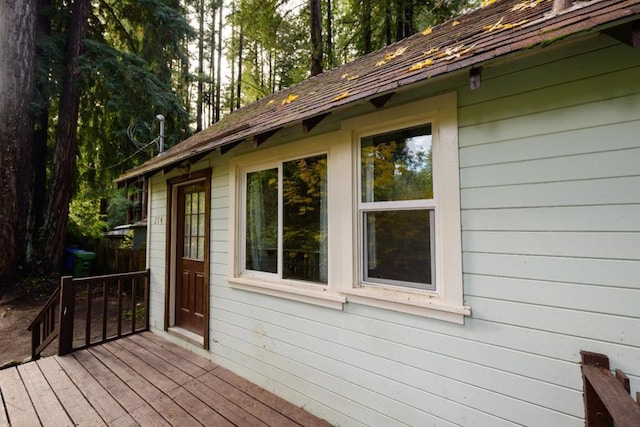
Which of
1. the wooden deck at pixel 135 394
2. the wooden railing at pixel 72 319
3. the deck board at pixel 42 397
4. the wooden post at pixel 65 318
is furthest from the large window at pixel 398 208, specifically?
the wooden post at pixel 65 318

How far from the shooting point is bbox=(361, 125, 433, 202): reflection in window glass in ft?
7.00

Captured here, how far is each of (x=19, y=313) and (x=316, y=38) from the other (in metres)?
9.02

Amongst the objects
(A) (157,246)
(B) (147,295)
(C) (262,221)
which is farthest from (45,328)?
(C) (262,221)

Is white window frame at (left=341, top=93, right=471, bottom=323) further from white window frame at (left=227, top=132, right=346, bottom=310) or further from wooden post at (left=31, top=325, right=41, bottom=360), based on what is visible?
wooden post at (left=31, top=325, right=41, bottom=360)

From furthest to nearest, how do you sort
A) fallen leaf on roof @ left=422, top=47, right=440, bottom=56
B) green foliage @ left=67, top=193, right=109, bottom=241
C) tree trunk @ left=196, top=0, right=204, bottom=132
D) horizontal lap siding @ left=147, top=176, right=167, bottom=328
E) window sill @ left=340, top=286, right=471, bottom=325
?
tree trunk @ left=196, top=0, right=204, bottom=132, green foliage @ left=67, top=193, right=109, bottom=241, horizontal lap siding @ left=147, top=176, right=167, bottom=328, fallen leaf on roof @ left=422, top=47, right=440, bottom=56, window sill @ left=340, top=286, right=471, bottom=325

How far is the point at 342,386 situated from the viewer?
2.42 m

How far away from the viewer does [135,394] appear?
2896mm

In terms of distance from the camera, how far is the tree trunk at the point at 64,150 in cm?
745

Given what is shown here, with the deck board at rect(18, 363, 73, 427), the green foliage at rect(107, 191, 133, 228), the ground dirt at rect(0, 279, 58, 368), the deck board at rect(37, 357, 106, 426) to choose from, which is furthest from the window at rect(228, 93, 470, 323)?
the green foliage at rect(107, 191, 133, 228)

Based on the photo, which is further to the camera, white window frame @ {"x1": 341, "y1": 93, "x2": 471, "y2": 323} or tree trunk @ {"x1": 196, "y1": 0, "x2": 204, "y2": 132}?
tree trunk @ {"x1": 196, "y1": 0, "x2": 204, "y2": 132}

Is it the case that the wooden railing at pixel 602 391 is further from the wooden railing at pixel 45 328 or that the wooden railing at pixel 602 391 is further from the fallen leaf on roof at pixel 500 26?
the wooden railing at pixel 45 328

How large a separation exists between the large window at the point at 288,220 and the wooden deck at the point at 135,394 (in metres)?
1.17

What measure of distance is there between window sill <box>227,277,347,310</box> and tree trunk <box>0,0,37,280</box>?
6625 mm

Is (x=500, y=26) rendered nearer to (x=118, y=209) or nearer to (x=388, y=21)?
(x=388, y=21)
